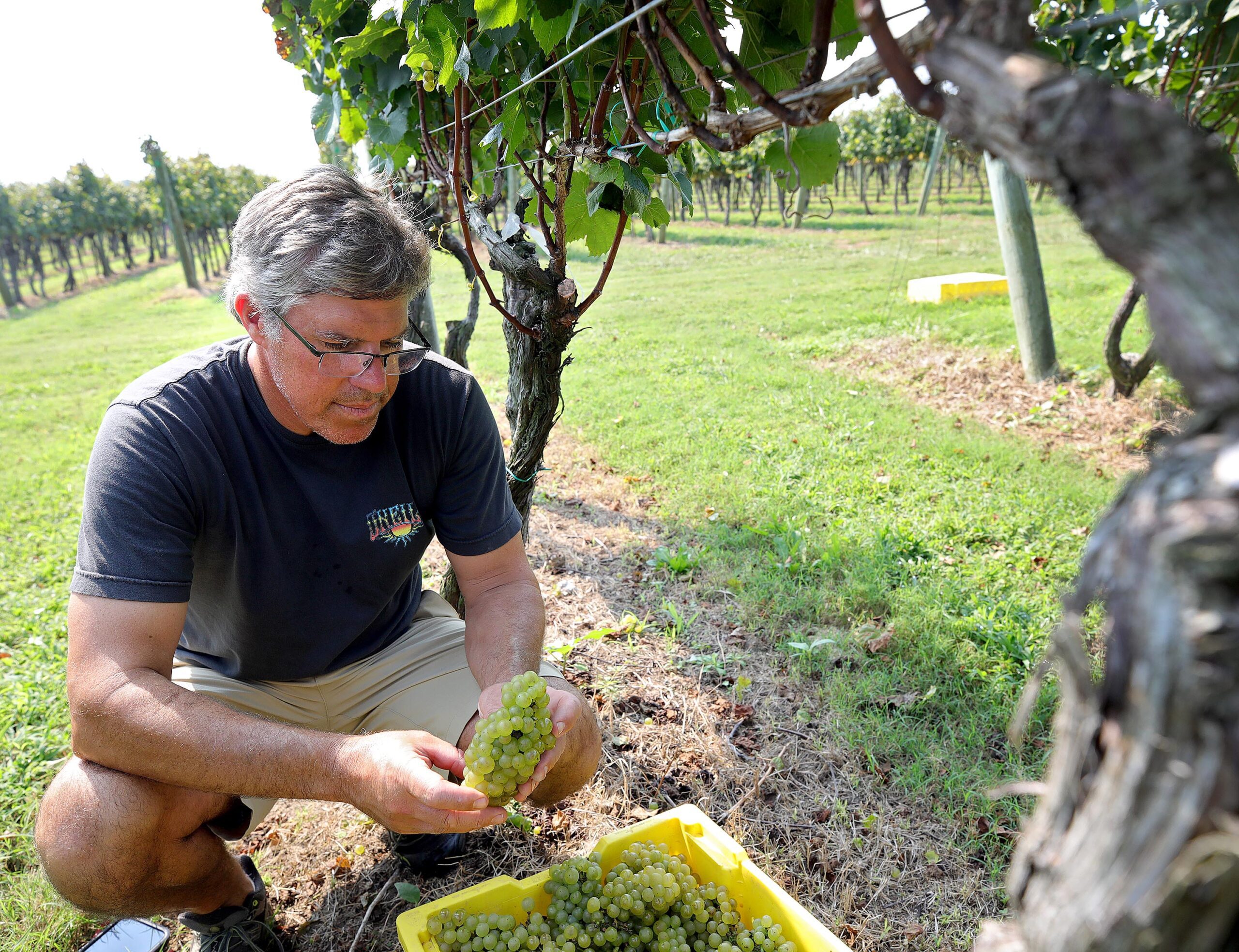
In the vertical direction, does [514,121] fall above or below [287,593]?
above

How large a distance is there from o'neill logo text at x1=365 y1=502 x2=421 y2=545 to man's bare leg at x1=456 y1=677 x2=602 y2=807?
0.56 meters

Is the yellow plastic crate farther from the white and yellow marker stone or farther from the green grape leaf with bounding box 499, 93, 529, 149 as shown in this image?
the white and yellow marker stone

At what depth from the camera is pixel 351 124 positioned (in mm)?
4176

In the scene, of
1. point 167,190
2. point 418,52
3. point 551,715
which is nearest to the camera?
point 551,715

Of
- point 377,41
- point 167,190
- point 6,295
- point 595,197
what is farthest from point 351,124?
point 6,295

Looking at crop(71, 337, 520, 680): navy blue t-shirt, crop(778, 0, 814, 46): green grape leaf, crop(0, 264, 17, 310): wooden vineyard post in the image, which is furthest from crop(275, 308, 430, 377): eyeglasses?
crop(0, 264, 17, 310): wooden vineyard post

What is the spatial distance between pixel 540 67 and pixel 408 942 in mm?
2387

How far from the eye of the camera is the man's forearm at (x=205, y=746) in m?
1.83

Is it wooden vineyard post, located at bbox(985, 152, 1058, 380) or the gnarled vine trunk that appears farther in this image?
wooden vineyard post, located at bbox(985, 152, 1058, 380)

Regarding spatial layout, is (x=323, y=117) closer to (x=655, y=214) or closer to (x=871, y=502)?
(x=655, y=214)

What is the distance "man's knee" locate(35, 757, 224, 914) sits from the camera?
187 centimetres

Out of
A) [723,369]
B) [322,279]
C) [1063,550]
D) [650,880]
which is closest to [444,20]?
[322,279]

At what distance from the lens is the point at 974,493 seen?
16.0 feet

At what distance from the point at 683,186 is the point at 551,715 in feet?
4.83
